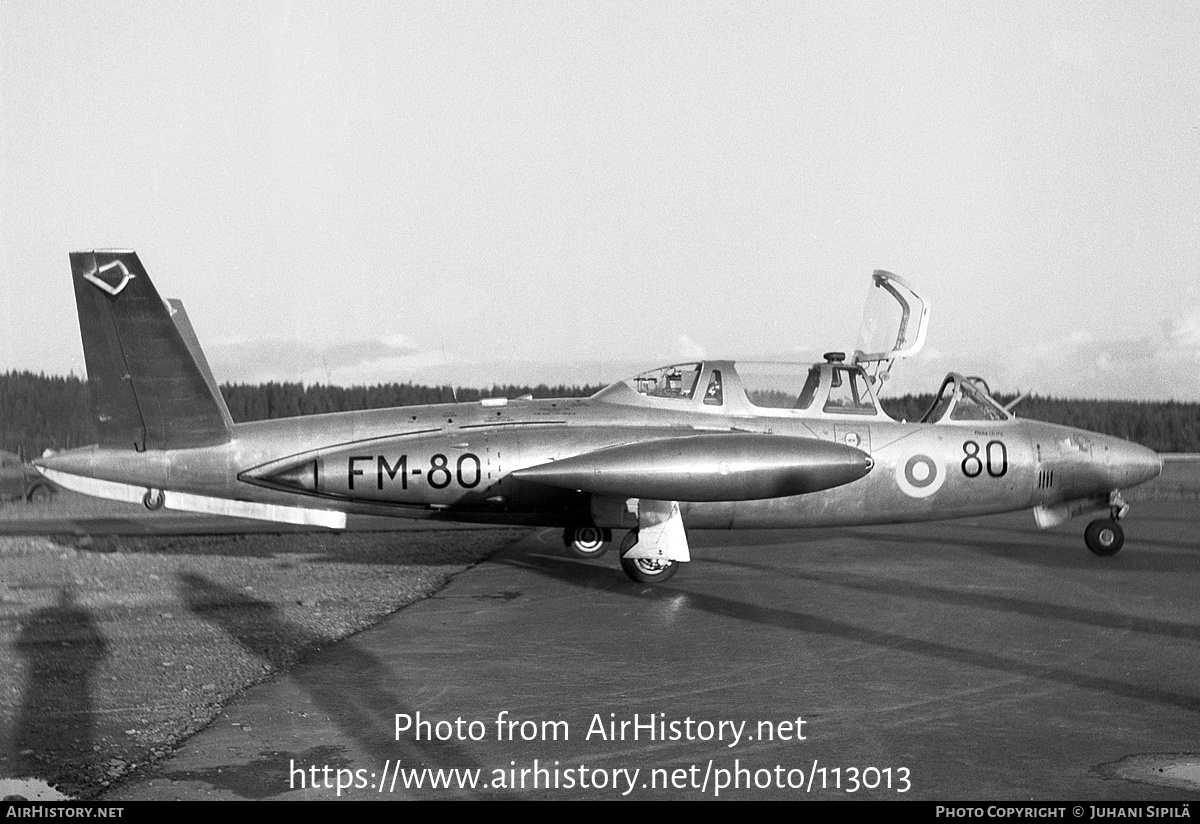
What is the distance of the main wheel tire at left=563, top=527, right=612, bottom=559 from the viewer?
13.4 meters

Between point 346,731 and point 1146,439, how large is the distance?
33446 millimetres

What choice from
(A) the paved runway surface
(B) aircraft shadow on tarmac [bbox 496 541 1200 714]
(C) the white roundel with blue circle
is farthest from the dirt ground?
(C) the white roundel with blue circle

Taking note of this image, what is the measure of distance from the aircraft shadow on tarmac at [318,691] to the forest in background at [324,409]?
8.43ft

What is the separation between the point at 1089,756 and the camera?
583 cm

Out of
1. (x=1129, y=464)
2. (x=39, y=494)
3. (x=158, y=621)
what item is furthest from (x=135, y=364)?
(x=39, y=494)

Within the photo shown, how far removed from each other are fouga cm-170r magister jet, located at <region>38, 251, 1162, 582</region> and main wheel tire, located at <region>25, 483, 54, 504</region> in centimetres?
1324

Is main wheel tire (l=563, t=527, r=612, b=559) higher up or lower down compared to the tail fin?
lower down

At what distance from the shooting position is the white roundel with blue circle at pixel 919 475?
1225 cm

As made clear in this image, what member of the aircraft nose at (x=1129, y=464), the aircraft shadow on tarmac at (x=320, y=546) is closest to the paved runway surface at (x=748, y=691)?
the aircraft nose at (x=1129, y=464)

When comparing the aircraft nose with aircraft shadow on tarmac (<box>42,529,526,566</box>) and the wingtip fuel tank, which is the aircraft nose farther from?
aircraft shadow on tarmac (<box>42,529,526,566</box>)

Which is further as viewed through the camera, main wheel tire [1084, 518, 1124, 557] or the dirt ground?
main wheel tire [1084, 518, 1124, 557]

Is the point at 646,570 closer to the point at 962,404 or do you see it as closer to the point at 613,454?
the point at 613,454

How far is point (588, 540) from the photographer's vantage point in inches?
528

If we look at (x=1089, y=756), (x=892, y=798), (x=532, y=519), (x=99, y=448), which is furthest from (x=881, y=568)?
(x=99, y=448)
